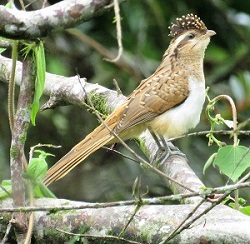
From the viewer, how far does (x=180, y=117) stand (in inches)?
198

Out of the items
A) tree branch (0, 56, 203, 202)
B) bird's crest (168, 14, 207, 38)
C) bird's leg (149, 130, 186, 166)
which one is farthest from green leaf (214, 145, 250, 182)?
bird's crest (168, 14, 207, 38)

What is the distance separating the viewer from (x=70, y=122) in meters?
6.87

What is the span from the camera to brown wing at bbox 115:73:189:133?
496 cm

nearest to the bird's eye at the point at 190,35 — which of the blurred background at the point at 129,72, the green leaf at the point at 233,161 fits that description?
the blurred background at the point at 129,72

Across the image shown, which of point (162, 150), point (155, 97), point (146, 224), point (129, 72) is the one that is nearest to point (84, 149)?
point (162, 150)

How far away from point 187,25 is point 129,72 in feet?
4.39

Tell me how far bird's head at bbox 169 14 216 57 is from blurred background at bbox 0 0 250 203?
1039 millimetres

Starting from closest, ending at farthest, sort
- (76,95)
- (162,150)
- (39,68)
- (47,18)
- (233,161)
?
(47,18) → (39,68) → (233,161) → (162,150) → (76,95)

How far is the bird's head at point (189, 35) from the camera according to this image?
5223 mm

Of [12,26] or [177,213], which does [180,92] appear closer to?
[177,213]

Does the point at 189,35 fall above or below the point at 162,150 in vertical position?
above

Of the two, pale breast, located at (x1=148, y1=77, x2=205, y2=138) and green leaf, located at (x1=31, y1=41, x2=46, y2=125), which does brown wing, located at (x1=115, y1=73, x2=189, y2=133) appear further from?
green leaf, located at (x1=31, y1=41, x2=46, y2=125)

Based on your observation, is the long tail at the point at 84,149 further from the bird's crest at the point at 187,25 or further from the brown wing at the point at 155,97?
the bird's crest at the point at 187,25

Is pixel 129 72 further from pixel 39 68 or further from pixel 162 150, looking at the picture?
pixel 39 68
